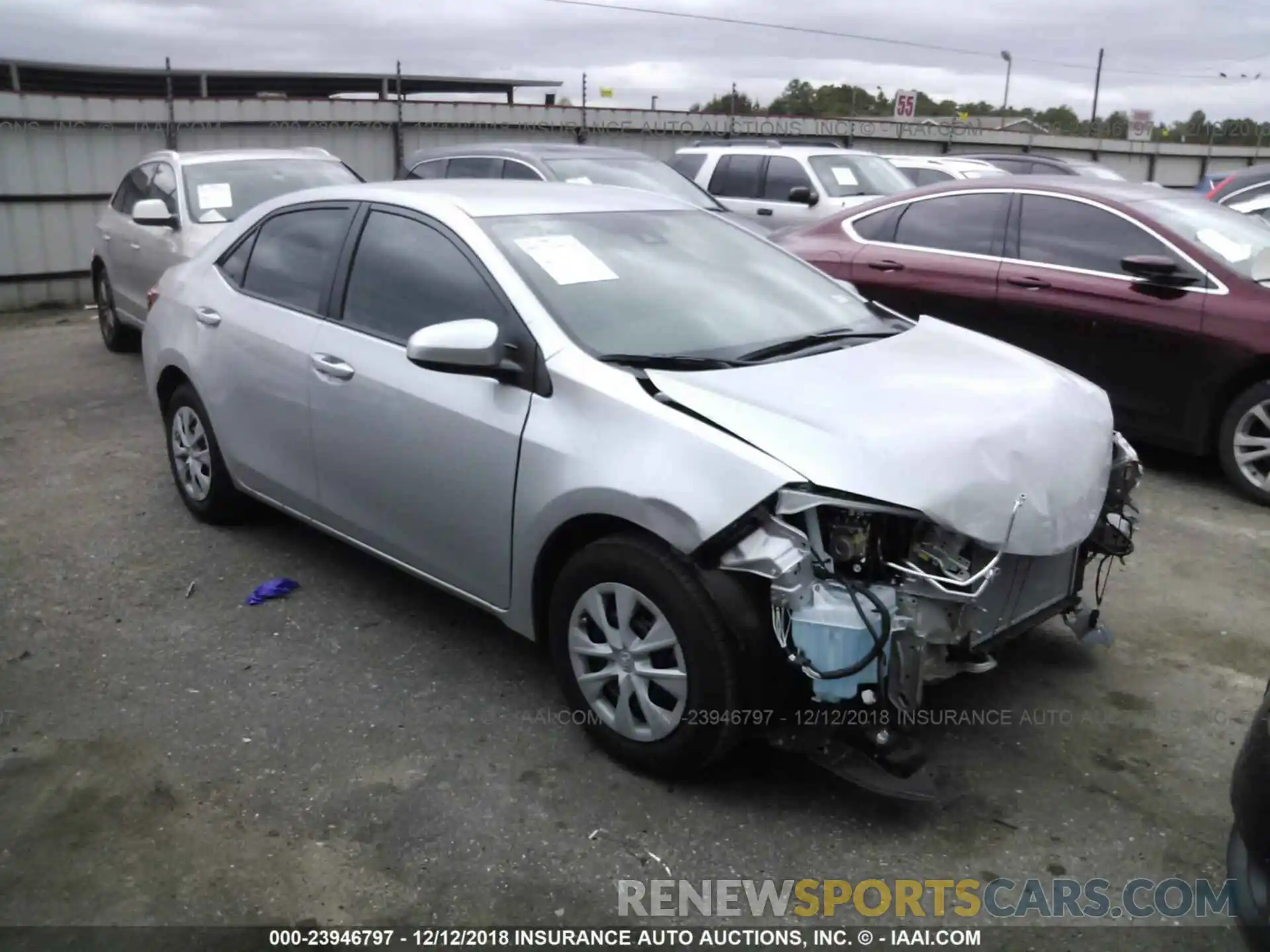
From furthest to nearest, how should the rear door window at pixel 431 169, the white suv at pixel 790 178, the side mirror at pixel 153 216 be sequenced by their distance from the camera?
the white suv at pixel 790 178 < the rear door window at pixel 431 169 < the side mirror at pixel 153 216

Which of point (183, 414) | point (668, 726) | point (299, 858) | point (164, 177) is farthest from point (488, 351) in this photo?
point (164, 177)

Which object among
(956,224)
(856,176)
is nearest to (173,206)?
(956,224)

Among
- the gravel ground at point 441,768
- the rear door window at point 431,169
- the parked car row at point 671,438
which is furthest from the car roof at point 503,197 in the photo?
the rear door window at point 431,169

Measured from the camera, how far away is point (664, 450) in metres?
3.20

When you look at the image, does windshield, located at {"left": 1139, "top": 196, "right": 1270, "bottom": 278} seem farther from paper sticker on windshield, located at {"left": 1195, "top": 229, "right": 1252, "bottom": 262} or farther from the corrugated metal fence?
the corrugated metal fence

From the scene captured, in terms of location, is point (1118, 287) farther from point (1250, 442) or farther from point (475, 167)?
point (475, 167)

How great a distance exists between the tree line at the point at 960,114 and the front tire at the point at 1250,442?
18903mm

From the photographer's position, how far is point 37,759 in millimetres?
3572

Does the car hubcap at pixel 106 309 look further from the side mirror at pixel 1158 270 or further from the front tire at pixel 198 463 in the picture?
the side mirror at pixel 1158 270

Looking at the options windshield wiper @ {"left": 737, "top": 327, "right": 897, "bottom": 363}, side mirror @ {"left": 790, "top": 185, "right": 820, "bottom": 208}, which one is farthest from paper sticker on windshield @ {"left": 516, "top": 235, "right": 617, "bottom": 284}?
side mirror @ {"left": 790, "top": 185, "right": 820, "bottom": 208}

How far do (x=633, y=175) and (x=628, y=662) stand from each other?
700cm

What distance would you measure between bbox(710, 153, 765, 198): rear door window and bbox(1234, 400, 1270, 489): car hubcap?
696cm

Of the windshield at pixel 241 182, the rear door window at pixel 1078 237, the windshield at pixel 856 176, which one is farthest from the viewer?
the windshield at pixel 856 176

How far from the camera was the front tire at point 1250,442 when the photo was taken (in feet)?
19.2
